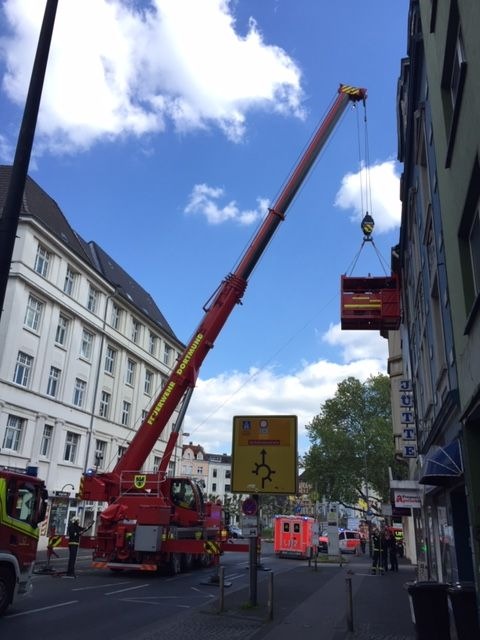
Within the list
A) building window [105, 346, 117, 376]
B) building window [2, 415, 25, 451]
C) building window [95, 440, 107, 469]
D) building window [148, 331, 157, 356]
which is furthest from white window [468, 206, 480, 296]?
building window [148, 331, 157, 356]

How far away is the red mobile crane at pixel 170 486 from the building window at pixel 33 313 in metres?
15.1

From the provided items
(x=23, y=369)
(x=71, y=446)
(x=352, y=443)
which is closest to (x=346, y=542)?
(x=352, y=443)

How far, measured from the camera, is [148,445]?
60.1 ft

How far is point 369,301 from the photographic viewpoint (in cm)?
2286

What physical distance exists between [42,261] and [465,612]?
29710mm

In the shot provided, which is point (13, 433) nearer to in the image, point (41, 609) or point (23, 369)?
point (23, 369)

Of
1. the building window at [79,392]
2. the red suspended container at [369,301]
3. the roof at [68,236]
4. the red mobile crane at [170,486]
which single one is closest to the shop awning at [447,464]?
the red mobile crane at [170,486]

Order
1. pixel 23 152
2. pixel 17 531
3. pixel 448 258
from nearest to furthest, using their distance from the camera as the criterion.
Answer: pixel 23 152, pixel 448 258, pixel 17 531

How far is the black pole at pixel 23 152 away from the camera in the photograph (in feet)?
17.2

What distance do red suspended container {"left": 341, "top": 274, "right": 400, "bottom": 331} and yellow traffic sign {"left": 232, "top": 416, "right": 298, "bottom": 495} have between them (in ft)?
35.0

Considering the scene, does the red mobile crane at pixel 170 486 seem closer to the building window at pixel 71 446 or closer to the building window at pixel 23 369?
the building window at pixel 23 369

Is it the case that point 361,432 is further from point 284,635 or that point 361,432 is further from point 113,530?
point 284,635

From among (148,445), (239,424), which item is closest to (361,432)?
(148,445)

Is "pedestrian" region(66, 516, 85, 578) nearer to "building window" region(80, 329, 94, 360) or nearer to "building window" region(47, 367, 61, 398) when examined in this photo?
"building window" region(47, 367, 61, 398)
